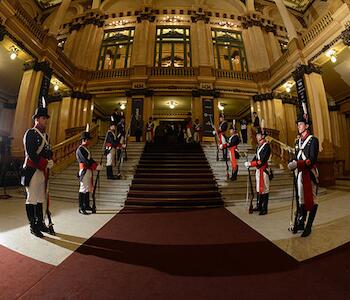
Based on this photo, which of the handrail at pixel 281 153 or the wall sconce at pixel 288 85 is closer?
the handrail at pixel 281 153

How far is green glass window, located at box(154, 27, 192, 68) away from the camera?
1496cm

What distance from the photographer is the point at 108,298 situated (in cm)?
164

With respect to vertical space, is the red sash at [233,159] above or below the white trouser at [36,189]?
above

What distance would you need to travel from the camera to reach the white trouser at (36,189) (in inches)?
131

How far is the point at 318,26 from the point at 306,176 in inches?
390

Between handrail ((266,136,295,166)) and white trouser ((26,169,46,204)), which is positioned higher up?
handrail ((266,136,295,166))

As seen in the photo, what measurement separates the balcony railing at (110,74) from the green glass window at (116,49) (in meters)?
0.88

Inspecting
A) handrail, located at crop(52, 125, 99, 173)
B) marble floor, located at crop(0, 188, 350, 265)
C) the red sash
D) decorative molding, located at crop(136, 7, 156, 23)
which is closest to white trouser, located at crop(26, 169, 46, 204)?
marble floor, located at crop(0, 188, 350, 265)

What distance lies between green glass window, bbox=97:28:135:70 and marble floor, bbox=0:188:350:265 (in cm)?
1279

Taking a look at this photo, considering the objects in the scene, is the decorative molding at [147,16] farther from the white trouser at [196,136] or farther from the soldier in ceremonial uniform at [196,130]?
the white trouser at [196,136]

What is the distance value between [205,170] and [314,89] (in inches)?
286

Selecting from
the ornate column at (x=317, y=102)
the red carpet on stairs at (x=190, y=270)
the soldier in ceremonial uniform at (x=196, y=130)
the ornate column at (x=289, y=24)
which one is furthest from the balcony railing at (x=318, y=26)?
the red carpet on stairs at (x=190, y=270)

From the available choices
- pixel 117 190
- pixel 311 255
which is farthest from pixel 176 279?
pixel 117 190

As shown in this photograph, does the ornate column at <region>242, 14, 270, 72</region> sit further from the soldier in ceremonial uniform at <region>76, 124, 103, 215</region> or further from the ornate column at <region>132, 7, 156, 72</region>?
the soldier in ceremonial uniform at <region>76, 124, 103, 215</region>
